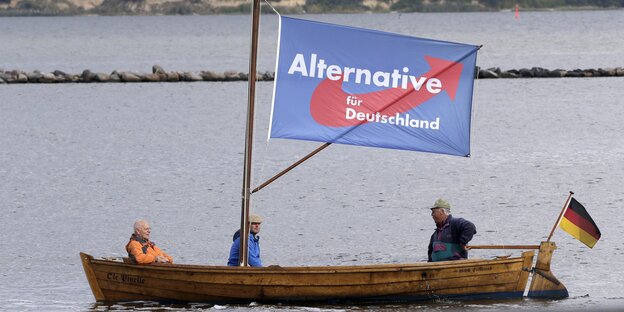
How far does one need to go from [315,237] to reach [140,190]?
12.1m

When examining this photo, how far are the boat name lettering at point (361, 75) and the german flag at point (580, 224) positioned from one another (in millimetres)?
3509

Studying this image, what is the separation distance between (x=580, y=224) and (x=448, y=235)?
2618 millimetres

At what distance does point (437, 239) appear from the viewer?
81.5ft

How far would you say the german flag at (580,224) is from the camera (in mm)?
25125

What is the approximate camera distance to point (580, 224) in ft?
82.7

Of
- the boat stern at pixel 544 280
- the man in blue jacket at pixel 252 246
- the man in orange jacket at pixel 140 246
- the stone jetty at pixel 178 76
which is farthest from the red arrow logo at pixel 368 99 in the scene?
the stone jetty at pixel 178 76

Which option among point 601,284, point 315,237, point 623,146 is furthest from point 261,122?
point 601,284

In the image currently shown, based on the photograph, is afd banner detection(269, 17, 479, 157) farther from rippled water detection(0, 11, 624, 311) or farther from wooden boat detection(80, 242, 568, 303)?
rippled water detection(0, 11, 624, 311)

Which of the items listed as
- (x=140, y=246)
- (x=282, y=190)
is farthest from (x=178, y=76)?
(x=140, y=246)

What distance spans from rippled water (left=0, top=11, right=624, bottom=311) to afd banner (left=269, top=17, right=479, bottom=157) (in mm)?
3223

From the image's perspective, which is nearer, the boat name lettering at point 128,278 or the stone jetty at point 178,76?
the boat name lettering at point 128,278

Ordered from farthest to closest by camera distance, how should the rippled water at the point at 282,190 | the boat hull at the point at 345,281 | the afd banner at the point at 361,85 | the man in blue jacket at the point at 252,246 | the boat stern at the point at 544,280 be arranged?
the rippled water at the point at 282,190, the boat stern at the point at 544,280, the man in blue jacket at the point at 252,246, the boat hull at the point at 345,281, the afd banner at the point at 361,85

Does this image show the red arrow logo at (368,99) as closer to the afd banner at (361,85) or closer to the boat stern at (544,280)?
the afd banner at (361,85)

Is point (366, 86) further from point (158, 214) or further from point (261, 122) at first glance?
point (261, 122)
